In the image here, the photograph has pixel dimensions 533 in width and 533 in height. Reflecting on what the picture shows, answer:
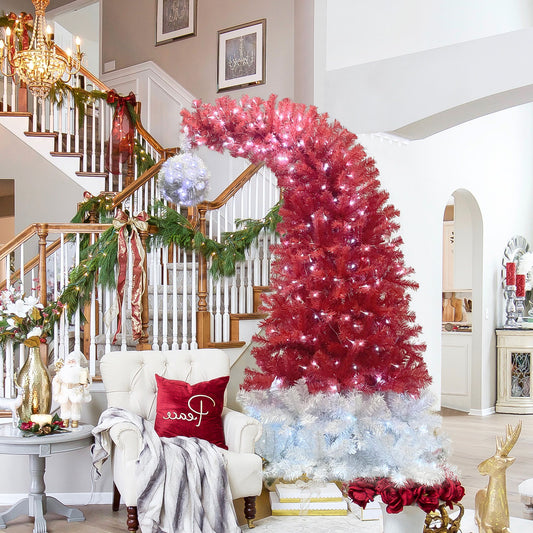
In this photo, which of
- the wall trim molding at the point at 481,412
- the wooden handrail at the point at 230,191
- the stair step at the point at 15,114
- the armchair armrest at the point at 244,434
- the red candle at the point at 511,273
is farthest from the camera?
the red candle at the point at 511,273

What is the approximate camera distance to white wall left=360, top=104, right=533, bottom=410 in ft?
20.3

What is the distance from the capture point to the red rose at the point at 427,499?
2346mm

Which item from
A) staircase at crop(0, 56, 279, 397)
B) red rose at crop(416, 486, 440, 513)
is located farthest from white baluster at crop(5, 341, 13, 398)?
red rose at crop(416, 486, 440, 513)

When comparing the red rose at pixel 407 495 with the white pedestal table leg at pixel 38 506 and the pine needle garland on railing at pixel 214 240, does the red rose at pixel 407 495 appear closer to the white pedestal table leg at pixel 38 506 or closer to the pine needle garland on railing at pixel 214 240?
the white pedestal table leg at pixel 38 506

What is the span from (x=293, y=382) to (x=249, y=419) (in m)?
0.70

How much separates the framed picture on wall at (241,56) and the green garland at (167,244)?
7.46ft

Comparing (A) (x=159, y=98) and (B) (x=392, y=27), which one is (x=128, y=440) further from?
(A) (x=159, y=98)

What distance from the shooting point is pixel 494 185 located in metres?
8.28

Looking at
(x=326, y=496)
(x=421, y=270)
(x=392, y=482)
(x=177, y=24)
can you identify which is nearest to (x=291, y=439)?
(x=392, y=482)

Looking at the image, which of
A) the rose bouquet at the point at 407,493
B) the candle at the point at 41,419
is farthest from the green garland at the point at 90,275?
the rose bouquet at the point at 407,493

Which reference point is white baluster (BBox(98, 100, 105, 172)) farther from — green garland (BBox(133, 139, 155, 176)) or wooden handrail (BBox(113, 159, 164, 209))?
wooden handrail (BBox(113, 159, 164, 209))

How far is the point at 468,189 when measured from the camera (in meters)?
7.66

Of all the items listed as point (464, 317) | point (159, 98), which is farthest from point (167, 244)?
point (464, 317)

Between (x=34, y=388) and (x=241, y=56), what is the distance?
166 inches
